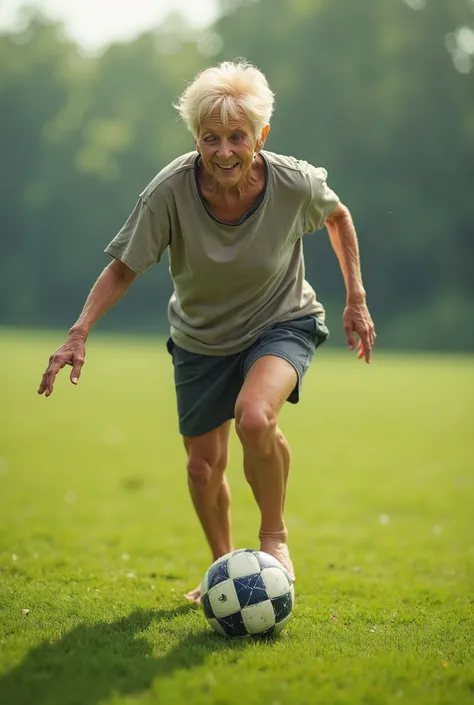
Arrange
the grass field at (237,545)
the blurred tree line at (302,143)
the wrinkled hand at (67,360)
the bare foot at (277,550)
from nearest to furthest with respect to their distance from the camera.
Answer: the grass field at (237,545) → the wrinkled hand at (67,360) → the bare foot at (277,550) → the blurred tree line at (302,143)

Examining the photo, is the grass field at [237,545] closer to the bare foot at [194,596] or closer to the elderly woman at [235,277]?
the bare foot at [194,596]

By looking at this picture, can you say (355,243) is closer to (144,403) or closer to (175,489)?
(175,489)

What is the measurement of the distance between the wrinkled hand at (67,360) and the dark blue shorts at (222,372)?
0.84m

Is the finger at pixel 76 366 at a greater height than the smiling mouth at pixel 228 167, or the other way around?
the smiling mouth at pixel 228 167

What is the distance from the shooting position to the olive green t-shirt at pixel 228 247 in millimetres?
5109

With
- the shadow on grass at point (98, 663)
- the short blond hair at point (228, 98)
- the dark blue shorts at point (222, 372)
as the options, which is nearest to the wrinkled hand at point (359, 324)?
the dark blue shorts at point (222, 372)

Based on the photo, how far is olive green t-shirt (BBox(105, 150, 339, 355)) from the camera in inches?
201

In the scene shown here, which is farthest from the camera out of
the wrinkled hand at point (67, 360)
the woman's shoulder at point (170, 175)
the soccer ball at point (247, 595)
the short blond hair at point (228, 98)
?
the woman's shoulder at point (170, 175)

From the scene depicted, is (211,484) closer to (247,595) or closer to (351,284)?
(247,595)

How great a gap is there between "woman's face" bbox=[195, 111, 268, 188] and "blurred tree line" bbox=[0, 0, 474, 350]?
118ft

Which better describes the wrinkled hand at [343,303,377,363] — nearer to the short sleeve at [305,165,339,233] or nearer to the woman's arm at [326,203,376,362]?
the woman's arm at [326,203,376,362]

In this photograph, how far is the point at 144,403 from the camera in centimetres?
1845

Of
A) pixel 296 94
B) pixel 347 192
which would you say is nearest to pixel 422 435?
pixel 347 192

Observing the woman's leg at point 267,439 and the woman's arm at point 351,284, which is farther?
the woman's arm at point 351,284
